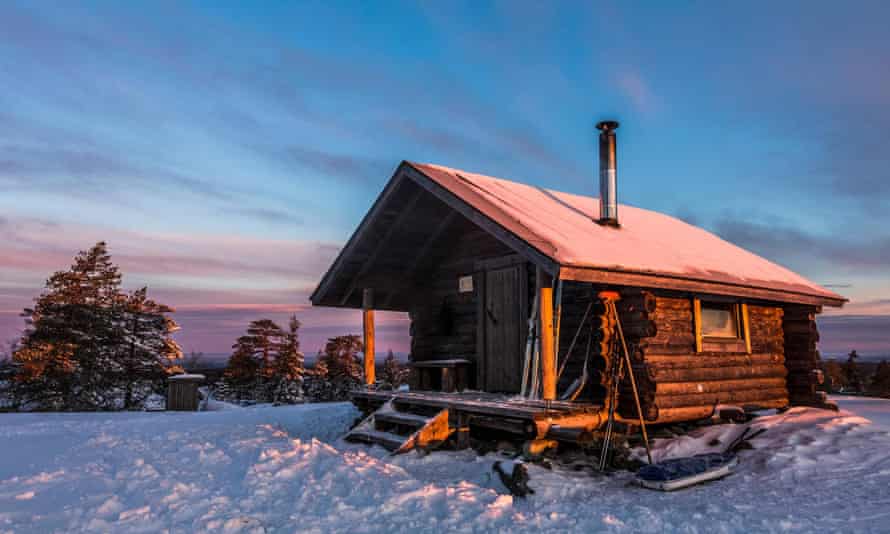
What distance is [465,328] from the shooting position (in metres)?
13.9

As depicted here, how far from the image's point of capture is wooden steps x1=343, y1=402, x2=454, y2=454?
9992mm

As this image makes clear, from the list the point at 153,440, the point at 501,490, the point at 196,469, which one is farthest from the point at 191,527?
the point at 153,440

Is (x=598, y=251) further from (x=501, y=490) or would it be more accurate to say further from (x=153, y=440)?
(x=153, y=440)

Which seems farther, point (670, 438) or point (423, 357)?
point (423, 357)

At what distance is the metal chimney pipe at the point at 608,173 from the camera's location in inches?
509

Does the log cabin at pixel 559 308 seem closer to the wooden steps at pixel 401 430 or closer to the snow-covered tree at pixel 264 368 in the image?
the wooden steps at pixel 401 430

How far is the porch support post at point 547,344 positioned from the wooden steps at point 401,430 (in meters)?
1.81

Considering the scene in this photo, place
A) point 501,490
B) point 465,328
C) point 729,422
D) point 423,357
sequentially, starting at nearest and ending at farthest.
A: point 501,490 → point 729,422 → point 465,328 → point 423,357

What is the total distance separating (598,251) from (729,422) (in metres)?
4.76

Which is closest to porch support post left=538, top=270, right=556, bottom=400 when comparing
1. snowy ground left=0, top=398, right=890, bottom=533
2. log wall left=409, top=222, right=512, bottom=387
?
snowy ground left=0, top=398, right=890, bottom=533

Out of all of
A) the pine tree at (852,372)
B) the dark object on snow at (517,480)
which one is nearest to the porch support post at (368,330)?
the dark object on snow at (517,480)

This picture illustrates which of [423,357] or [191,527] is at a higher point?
[423,357]

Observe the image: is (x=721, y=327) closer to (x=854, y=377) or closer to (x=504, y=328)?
(x=504, y=328)

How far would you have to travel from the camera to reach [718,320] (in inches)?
505
